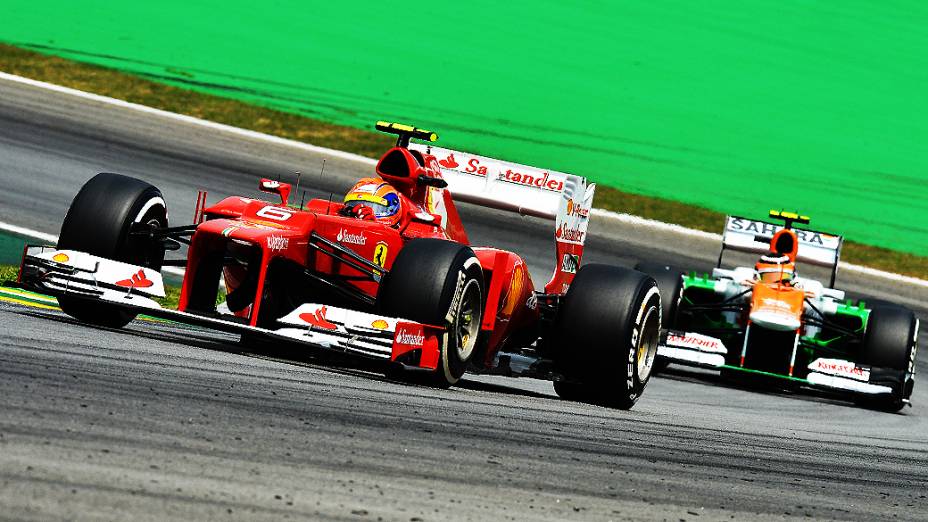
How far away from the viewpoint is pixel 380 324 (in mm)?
8133

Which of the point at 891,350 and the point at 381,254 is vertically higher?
the point at 381,254

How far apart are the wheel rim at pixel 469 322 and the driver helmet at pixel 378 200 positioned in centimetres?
104

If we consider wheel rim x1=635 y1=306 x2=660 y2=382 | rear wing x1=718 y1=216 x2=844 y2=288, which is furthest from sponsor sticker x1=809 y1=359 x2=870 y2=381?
wheel rim x1=635 y1=306 x2=660 y2=382

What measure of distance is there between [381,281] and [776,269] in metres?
8.29

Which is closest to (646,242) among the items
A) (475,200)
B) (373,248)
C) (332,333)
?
(475,200)

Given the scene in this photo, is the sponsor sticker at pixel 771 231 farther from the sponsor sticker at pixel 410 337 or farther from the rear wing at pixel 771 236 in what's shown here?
the sponsor sticker at pixel 410 337

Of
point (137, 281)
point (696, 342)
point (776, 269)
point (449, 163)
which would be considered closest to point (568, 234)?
point (449, 163)

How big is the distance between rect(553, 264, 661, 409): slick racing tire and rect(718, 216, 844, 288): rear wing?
23.5ft

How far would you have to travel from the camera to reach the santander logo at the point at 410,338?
8.12m

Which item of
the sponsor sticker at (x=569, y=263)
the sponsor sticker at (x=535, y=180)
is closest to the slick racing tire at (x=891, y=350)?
the sponsor sticker at (x=569, y=263)

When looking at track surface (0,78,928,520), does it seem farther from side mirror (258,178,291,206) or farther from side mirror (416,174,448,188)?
side mirror (416,174,448,188)

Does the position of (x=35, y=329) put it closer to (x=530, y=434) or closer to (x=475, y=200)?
(x=530, y=434)

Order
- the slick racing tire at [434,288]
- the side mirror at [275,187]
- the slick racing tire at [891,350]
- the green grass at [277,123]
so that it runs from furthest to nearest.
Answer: the green grass at [277,123]
the slick racing tire at [891,350]
the side mirror at [275,187]
the slick racing tire at [434,288]

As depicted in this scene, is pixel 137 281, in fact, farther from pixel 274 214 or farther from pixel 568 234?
pixel 568 234
